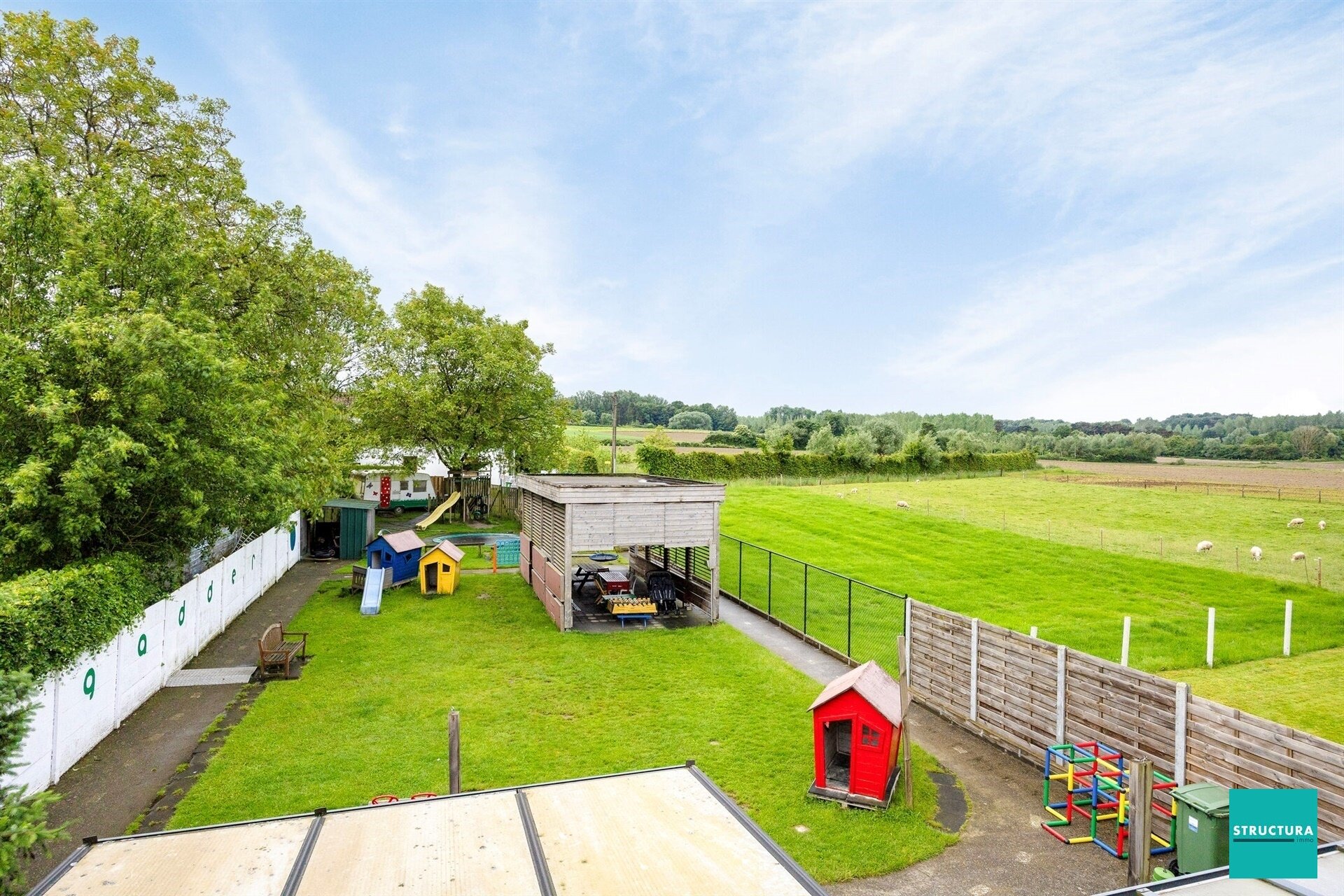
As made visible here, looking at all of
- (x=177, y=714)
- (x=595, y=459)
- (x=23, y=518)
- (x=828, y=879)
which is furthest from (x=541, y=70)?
(x=595, y=459)

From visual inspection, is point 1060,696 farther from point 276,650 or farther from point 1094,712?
point 276,650

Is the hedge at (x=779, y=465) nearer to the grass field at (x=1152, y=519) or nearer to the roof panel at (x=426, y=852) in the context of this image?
the grass field at (x=1152, y=519)

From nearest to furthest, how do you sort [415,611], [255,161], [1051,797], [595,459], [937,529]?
1. [1051,797]
2. [415,611]
3. [255,161]
4. [937,529]
5. [595,459]

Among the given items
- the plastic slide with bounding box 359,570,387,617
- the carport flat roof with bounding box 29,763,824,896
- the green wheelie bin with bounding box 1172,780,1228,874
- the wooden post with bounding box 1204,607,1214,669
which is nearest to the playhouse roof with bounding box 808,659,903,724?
the green wheelie bin with bounding box 1172,780,1228,874

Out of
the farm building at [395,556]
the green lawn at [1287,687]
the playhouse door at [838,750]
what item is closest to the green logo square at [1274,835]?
the playhouse door at [838,750]

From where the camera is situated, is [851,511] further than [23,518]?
Yes

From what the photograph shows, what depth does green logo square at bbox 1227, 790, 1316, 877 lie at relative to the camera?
4.23m

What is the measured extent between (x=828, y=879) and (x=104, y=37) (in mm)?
24998

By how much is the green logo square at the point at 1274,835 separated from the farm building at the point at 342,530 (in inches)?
1113

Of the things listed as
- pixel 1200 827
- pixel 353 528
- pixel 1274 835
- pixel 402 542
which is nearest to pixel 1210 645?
pixel 1200 827

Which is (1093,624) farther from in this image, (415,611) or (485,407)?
(485,407)

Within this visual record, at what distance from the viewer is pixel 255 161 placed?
2111 cm

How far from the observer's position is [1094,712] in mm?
8945

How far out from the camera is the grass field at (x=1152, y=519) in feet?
93.7
